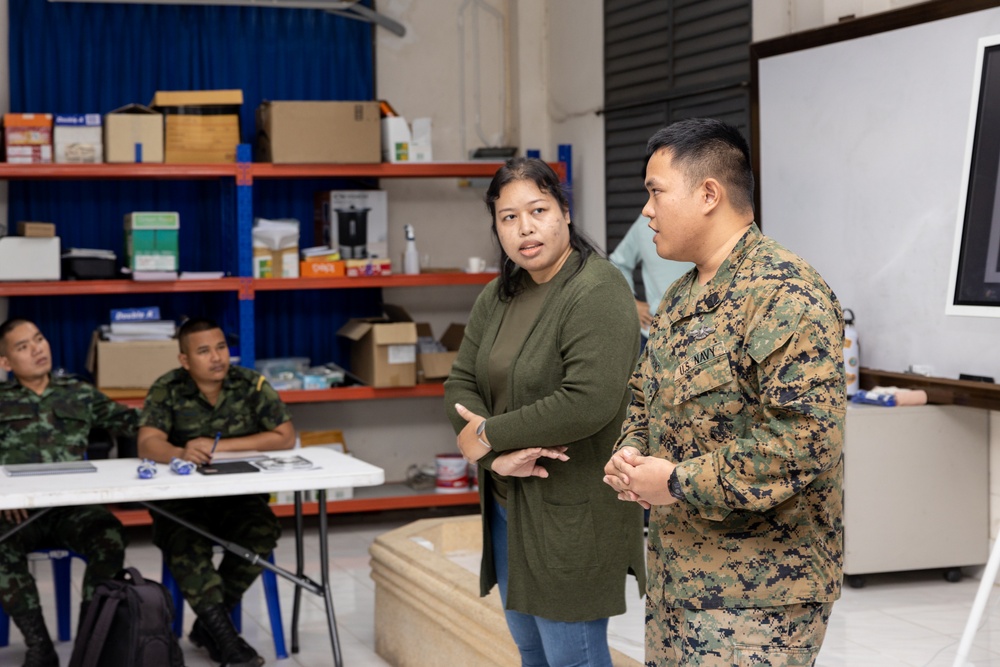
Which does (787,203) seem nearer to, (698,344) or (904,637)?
(904,637)

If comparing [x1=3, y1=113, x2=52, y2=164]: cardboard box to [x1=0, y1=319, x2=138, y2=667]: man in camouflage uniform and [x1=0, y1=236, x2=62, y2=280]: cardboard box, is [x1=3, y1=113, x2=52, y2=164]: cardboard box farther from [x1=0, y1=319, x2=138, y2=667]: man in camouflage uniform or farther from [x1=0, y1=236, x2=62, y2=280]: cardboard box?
Result: [x1=0, y1=319, x2=138, y2=667]: man in camouflage uniform

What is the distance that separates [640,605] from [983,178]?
5.68ft

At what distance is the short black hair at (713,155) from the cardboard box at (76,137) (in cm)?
445

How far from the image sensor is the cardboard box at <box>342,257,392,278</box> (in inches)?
240

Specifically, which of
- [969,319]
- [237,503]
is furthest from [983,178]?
[237,503]

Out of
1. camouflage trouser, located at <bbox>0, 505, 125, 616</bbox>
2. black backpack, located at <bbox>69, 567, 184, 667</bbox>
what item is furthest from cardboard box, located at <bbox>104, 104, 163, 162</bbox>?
black backpack, located at <bbox>69, 567, 184, 667</bbox>

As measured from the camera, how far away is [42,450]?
432 cm

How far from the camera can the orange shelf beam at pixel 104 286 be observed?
18.2ft

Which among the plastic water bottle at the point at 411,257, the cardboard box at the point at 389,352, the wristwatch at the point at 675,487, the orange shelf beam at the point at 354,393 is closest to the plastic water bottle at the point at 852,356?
the orange shelf beam at the point at 354,393

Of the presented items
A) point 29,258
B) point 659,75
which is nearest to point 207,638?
point 29,258

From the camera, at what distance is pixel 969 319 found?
14.1 feet

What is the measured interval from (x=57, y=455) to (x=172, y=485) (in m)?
1.04

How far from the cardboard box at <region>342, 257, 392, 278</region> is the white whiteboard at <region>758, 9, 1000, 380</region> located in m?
1.97

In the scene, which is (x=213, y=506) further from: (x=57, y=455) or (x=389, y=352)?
(x=389, y=352)
